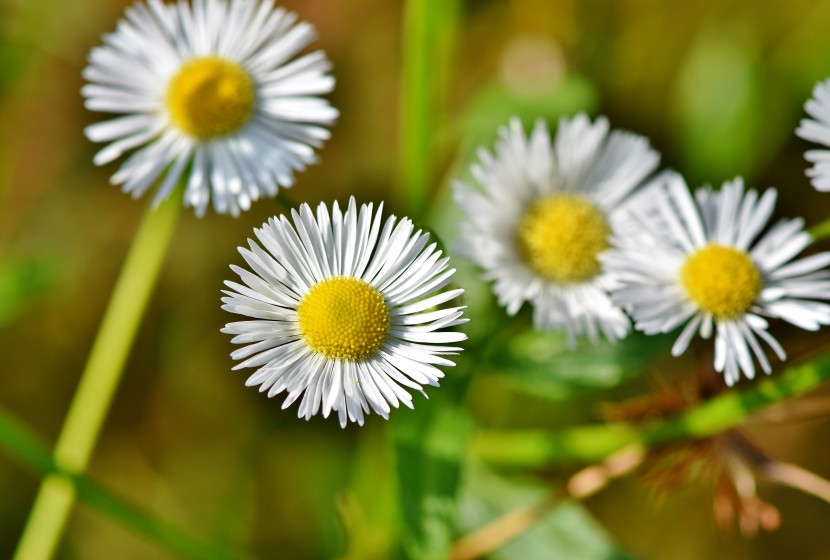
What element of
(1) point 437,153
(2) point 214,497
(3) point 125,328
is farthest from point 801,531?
(3) point 125,328

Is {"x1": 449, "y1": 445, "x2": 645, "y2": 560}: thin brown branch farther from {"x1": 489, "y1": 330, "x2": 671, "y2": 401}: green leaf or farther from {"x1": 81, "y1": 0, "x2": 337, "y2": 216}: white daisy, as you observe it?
{"x1": 81, "y1": 0, "x2": 337, "y2": 216}: white daisy

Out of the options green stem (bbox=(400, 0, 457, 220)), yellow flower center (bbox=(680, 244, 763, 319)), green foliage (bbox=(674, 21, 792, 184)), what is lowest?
yellow flower center (bbox=(680, 244, 763, 319))

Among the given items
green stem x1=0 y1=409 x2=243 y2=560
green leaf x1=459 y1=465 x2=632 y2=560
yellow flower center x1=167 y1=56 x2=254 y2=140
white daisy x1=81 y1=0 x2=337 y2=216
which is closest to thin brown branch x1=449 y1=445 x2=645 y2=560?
green leaf x1=459 y1=465 x2=632 y2=560

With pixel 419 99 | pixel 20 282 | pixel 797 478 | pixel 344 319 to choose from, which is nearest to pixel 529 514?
pixel 797 478

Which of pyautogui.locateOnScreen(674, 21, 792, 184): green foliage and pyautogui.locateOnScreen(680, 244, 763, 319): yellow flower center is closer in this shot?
pyautogui.locateOnScreen(680, 244, 763, 319): yellow flower center

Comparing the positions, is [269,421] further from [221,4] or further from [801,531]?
[801,531]

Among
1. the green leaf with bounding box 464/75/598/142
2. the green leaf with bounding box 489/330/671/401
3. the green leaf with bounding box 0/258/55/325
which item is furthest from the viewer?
the green leaf with bounding box 464/75/598/142

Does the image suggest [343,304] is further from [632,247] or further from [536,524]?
[536,524]
